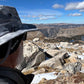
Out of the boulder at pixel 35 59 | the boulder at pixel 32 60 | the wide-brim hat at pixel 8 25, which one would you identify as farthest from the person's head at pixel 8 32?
the boulder at pixel 35 59

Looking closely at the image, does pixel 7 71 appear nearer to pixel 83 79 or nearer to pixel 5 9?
pixel 5 9

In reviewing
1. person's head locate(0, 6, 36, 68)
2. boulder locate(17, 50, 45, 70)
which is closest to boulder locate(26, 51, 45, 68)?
boulder locate(17, 50, 45, 70)

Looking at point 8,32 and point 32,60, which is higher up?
point 8,32

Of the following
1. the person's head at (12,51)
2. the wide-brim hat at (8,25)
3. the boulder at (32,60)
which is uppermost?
the wide-brim hat at (8,25)

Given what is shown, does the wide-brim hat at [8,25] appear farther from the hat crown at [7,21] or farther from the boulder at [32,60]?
the boulder at [32,60]

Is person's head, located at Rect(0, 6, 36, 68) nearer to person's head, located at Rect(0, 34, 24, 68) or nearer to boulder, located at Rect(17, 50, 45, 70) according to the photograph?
person's head, located at Rect(0, 34, 24, 68)

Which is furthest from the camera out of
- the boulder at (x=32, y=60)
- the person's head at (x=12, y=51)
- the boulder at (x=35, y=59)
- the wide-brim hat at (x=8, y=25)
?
the boulder at (x=35, y=59)

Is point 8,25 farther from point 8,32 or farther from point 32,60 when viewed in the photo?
point 32,60

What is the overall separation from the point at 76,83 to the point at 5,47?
4.71 m

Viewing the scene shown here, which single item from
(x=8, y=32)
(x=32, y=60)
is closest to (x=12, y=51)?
(x=8, y=32)

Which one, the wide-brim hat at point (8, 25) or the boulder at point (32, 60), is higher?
the wide-brim hat at point (8, 25)

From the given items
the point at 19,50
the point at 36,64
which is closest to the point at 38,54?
the point at 36,64

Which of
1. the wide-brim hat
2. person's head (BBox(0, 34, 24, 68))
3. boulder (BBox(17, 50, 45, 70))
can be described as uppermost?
the wide-brim hat

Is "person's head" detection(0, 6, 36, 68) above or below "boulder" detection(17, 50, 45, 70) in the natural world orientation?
above
